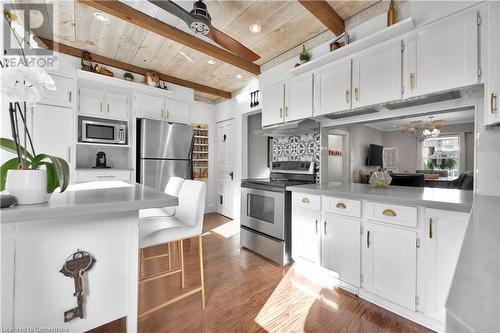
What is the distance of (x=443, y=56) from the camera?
5.29 feet

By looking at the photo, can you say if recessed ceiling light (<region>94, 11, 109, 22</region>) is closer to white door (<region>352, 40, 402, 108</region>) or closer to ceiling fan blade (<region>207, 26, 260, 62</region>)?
ceiling fan blade (<region>207, 26, 260, 62</region>)

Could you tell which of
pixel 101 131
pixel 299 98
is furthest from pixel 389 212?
pixel 101 131

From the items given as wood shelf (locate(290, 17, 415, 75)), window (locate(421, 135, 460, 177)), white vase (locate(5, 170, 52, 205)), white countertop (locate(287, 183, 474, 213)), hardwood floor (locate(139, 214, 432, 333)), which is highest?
wood shelf (locate(290, 17, 415, 75))

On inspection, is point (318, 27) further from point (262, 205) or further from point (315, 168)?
point (262, 205)

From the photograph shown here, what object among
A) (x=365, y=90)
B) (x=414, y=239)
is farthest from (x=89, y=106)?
(x=414, y=239)

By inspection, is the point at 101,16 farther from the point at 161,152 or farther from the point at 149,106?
the point at 161,152

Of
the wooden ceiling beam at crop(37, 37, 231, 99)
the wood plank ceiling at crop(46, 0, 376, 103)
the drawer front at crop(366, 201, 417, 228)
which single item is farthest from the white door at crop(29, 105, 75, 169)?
the drawer front at crop(366, 201, 417, 228)

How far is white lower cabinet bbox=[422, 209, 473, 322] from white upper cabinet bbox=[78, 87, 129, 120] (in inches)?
159

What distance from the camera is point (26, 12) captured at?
2234 mm

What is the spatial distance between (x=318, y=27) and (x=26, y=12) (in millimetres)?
3069

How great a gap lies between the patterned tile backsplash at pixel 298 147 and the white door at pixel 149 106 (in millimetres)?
2043

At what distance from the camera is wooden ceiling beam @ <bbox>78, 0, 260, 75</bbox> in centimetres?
204

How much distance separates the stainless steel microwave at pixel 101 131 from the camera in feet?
10.4

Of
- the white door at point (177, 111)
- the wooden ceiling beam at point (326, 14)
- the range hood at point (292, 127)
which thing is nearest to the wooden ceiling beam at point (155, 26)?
the range hood at point (292, 127)
